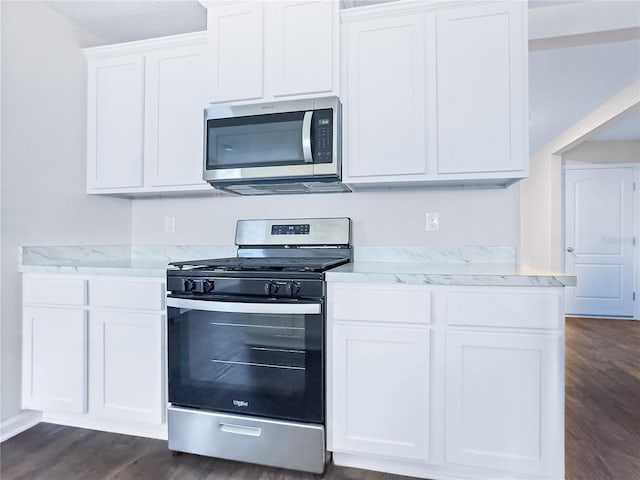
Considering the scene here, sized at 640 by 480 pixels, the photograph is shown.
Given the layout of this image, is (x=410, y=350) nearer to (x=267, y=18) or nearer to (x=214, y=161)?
(x=214, y=161)

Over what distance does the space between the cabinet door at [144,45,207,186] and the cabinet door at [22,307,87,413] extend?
92 cm

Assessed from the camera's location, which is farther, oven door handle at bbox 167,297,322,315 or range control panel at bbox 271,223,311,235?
range control panel at bbox 271,223,311,235

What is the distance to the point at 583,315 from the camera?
16.4 ft

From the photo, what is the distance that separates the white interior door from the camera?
4863mm

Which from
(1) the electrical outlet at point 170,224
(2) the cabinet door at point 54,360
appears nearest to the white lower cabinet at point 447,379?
(2) the cabinet door at point 54,360

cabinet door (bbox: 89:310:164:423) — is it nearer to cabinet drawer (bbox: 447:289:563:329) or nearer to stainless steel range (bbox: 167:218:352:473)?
stainless steel range (bbox: 167:218:352:473)

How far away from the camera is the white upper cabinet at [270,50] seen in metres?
1.97

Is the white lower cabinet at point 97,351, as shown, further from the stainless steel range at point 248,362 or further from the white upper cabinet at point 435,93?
the white upper cabinet at point 435,93

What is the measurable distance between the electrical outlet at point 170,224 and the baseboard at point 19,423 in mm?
1299

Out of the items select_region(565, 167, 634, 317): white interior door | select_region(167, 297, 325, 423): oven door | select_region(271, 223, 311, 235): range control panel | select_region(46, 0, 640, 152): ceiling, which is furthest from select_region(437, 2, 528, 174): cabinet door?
select_region(565, 167, 634, 317): white interior door

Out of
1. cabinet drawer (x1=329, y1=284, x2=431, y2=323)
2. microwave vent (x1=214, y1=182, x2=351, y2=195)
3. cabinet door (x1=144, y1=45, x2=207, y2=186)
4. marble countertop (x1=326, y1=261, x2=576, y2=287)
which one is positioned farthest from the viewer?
cabinet door (x1=144, y1=45, x2=207, y2=186)

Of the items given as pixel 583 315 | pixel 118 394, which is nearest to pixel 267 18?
pixel 118 394

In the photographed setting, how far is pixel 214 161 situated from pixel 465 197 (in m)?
1.47

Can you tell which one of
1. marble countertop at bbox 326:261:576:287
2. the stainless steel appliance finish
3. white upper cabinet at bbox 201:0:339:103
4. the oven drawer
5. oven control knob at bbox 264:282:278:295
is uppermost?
white upper cabinet at bbox 201:0:339:103
